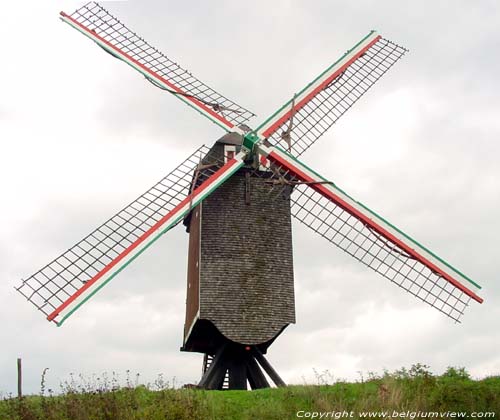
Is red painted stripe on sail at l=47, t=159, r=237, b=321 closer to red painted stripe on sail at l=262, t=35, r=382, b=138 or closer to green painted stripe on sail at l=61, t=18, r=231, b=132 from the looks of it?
green painted stripe on sail at l=61, t=18, r=231, b=132

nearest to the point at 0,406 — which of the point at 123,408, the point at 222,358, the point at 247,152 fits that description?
the point at 123,408

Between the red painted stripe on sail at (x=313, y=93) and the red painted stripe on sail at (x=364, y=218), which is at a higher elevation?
the red painted stripe on sail at (x=313, y=93)

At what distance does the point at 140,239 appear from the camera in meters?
16.8

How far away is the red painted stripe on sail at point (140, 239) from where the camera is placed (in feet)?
51.5

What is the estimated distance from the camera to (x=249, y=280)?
18.5 m

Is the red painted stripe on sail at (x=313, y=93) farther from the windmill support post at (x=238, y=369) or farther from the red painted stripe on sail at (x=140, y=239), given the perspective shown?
the windmill support post at (x=238, y=369)

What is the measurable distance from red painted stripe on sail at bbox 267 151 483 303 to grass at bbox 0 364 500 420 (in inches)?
95.3

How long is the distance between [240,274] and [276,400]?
355 centimetres

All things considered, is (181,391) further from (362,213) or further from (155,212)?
(362,213)

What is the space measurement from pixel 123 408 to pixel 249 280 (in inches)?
196

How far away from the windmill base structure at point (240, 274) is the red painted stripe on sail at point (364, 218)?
1.72ft

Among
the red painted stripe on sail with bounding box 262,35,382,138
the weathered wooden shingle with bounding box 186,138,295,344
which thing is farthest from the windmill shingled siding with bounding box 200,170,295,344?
the red painted stripe on sail with bounding box 262,35,382,138

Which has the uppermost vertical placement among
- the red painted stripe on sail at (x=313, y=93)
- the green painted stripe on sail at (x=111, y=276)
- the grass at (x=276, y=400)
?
the red painted stripe on sail at (x=313, y=93)

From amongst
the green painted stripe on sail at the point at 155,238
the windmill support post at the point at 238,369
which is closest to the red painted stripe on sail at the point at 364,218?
the green painted stripe on sail at the point at 155,238
